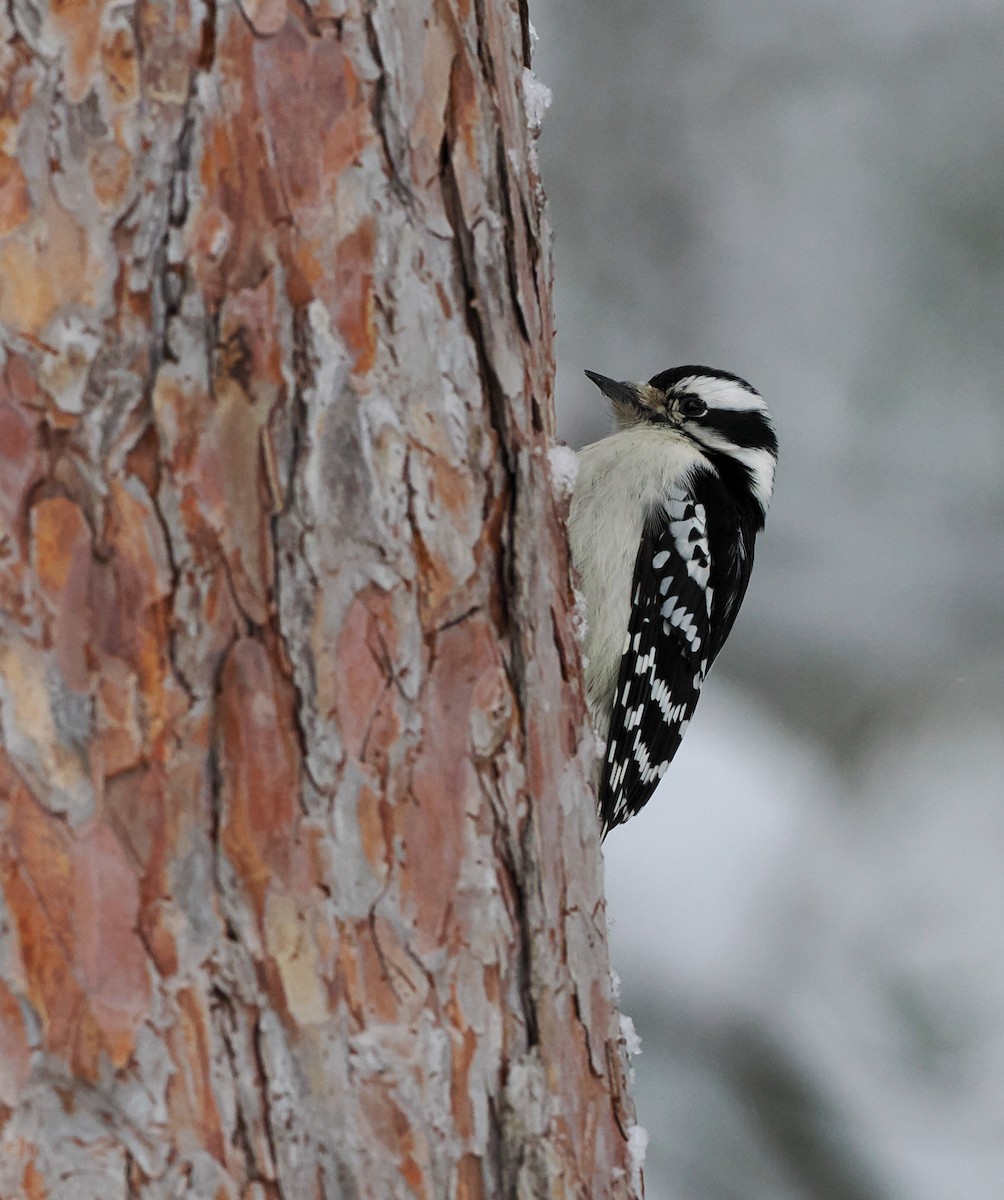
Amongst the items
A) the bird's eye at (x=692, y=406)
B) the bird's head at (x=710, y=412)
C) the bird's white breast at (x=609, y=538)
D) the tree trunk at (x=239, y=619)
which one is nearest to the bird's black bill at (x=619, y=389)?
the bird's head at (x=710, y=412)

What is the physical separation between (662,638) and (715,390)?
2.05ft

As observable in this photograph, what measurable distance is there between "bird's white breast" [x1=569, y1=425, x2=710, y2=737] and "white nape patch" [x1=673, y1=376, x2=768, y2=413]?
0.82 feet

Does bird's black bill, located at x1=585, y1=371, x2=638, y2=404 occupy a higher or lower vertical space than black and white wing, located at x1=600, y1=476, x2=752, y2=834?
higher

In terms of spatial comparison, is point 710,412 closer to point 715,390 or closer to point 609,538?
point 715,390

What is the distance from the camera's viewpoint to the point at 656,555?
244cm

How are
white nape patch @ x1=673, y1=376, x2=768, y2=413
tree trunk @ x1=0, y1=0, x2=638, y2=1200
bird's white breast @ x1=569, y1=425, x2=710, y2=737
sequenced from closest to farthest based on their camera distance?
tree trunk @ x1=0, y1=0, x2=638, y2=1200 < bird's white breast @ x1=569, y1=425, x2=710, y2=737 < white nape patch @ x1=673, y1=376, x2=768, y2=413

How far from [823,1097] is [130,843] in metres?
3.16

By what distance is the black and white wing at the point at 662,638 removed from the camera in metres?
2.43

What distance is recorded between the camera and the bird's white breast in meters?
2.40

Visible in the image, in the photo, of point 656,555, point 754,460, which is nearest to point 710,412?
point 754,460

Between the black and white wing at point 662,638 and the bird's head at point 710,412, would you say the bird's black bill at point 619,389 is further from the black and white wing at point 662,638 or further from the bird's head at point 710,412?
the black and white wing at point 662,638

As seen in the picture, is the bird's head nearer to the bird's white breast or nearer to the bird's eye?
the bird's eye

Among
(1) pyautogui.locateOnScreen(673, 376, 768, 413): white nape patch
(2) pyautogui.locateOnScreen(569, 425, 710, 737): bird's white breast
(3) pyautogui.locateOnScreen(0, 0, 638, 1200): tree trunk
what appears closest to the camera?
(3) pyautogui.locateOnScreen(0, 0, 638, 1200): tree trunk

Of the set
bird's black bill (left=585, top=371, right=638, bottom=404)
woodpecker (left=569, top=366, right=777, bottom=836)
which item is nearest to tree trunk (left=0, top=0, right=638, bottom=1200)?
woodpecker (left=569, top=366, right=777, bottom=836)
